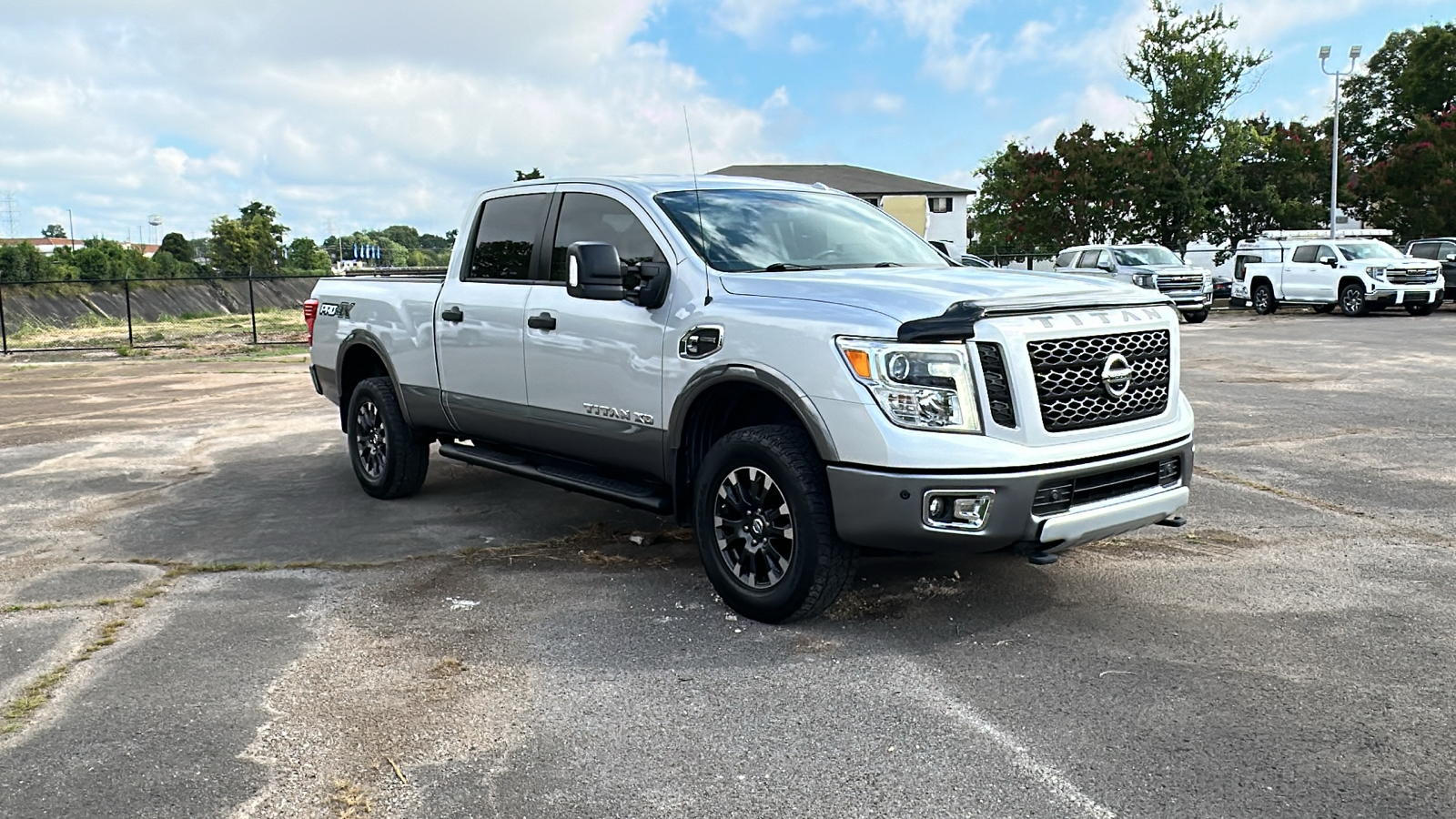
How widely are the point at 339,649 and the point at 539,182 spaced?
290 centimetres

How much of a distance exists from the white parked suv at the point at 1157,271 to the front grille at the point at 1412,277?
382cm

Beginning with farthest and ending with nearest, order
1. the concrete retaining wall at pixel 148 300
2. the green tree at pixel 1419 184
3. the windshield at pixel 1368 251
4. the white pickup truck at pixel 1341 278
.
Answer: the green tree at pixel 1419 184
the concrete retaining wall at pixel 148 300
the windshield at pixel 1368 251
the white pickup truck at pixel 1341 278

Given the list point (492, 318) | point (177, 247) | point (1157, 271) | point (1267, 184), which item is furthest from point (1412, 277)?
point (177, 247)

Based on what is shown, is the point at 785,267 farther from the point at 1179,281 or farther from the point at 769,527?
the point at 1179,281

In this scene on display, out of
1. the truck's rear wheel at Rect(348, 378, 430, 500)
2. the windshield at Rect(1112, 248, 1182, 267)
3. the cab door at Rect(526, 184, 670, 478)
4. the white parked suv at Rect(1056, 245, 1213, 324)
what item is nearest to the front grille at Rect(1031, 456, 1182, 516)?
the cab door at Rect(526, 184, 670, 478)

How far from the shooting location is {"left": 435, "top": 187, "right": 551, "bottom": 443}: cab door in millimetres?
6230

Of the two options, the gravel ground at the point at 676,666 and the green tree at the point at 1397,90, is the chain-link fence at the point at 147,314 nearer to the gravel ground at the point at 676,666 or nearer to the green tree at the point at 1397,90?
the gravel ground at the point at 676,666

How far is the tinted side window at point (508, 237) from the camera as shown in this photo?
634 cm

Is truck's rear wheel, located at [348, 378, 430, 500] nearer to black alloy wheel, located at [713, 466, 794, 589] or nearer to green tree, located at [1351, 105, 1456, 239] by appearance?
black alloy wheel, located at [713, 466, 794, 589]

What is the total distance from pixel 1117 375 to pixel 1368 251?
87.1 feet

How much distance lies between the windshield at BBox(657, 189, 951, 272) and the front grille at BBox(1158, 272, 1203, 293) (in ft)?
72.5

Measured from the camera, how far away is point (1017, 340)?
4395mm

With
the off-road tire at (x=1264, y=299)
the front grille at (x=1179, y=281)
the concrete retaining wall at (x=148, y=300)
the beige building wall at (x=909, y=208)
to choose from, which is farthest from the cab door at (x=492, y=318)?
the beige building wall at (x=909, y=208)

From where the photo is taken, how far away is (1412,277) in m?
26.1
